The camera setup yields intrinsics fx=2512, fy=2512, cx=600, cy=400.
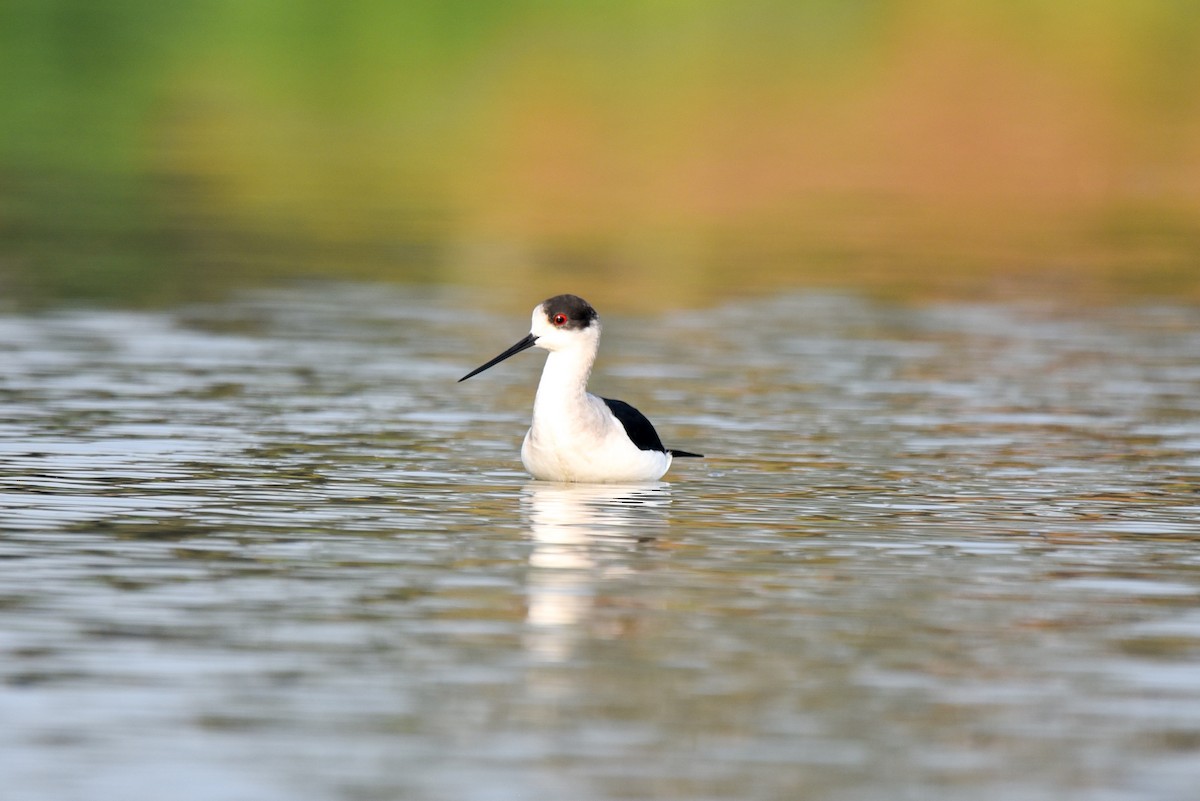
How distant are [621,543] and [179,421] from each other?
4.92m

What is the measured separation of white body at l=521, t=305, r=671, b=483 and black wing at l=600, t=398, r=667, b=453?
5cm

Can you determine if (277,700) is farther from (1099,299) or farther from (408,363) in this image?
(1099,299)

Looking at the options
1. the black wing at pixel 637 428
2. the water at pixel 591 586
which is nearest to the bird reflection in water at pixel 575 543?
the water at pixel 591 586

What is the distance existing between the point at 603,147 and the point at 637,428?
107ft

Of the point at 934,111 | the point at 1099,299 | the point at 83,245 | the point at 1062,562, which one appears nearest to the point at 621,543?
the point at 1062,562

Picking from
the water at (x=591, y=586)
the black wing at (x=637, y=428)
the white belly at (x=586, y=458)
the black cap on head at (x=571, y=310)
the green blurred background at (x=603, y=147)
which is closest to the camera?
the water at (x=591, y=586)

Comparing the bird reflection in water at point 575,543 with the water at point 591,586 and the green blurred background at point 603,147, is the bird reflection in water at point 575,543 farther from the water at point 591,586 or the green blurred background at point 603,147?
the green blurred background at point 603,147

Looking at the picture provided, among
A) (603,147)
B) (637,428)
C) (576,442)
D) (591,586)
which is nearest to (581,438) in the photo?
(576,442)

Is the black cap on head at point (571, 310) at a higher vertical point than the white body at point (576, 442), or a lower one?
higher

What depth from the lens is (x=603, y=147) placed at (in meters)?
46.7

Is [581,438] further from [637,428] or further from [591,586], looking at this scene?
[591,586]

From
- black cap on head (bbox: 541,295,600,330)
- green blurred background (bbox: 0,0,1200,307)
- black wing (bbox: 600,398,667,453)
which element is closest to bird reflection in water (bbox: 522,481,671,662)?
black wing (bbox: 600,398,667,453)

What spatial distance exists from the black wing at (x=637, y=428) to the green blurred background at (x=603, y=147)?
9666mm

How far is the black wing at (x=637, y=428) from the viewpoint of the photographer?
47.3ft
